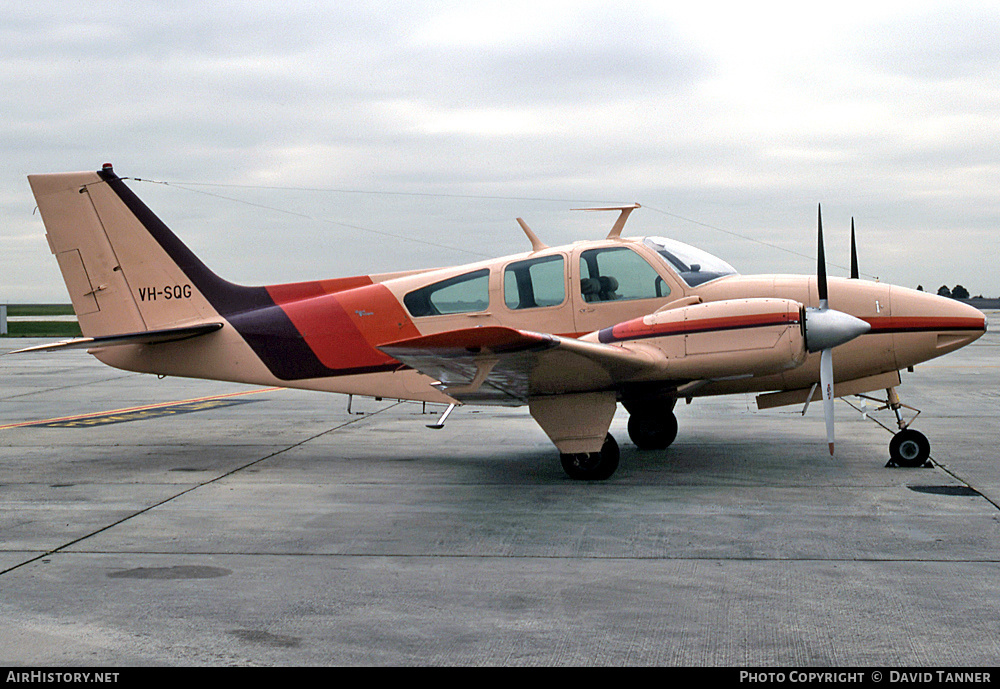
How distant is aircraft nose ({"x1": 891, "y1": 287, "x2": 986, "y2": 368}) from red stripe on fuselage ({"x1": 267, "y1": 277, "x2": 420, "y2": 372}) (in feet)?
17.5

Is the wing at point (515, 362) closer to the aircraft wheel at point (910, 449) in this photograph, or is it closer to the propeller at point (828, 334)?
the propeller at point (828, 334)

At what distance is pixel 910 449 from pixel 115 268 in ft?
32.7

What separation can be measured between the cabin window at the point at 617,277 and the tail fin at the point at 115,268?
4478mm

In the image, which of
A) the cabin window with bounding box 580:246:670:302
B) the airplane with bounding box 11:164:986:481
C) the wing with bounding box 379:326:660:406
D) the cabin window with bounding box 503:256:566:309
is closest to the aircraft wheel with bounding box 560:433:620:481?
the airplane with bounding box 11:164:986:481

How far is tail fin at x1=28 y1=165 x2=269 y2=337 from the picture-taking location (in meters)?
11.9

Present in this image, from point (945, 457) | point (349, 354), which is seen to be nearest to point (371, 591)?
point (349, 354)

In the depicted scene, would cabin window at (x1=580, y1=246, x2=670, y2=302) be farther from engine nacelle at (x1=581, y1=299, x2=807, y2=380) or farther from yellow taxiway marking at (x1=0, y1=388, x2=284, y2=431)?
yellow taxiway marking at (x1=0, y1=388, x2=284, y2=431)

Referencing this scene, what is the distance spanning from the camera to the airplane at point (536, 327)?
28.5 feet

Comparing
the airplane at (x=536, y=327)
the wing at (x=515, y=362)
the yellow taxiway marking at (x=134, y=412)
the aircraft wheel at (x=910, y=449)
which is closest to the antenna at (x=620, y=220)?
the airplane at (x=536, y=327)

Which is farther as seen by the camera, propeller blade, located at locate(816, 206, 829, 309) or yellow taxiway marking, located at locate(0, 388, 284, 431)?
yellow taxiway marking, located at locate(0, 388, 284, 431)

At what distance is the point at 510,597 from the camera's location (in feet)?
18.3

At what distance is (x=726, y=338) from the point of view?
8.70 m

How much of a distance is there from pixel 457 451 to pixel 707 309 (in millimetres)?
4166
